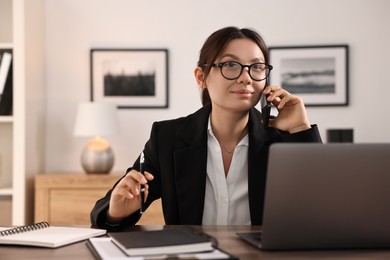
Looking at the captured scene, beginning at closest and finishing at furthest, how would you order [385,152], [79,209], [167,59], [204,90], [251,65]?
[385,152] → [251,65] → [204,90] → [79,209] → [167,59]

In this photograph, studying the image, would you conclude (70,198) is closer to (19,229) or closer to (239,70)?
(239,70)

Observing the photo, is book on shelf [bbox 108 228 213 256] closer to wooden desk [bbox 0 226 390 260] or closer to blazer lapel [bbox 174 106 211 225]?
wooden desk [bbox 0 226 390 260]

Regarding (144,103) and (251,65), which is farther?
(144,103)

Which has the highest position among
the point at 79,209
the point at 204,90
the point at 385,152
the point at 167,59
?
the point at 167,59

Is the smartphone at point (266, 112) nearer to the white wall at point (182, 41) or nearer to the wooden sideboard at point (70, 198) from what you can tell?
the wooden sideboard at point (70, 198)

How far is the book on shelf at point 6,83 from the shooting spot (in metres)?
4.11

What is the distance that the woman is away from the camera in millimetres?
1982

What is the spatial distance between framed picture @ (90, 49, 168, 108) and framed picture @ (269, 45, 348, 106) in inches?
34.3

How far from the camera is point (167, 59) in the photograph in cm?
450

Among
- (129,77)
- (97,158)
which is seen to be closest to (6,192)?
(97,158)

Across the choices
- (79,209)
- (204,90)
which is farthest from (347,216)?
(79,209)

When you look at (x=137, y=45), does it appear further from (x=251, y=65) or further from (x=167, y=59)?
(x=251, y=65)

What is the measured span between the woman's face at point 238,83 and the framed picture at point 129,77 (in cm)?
249

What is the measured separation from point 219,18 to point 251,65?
2.60 m
